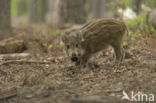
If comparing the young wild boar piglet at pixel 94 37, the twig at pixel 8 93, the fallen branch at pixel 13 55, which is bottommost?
the twig at pixel 8 93

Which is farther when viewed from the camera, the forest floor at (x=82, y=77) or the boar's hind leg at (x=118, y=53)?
the boar's hind leg at (x=118, y=53)

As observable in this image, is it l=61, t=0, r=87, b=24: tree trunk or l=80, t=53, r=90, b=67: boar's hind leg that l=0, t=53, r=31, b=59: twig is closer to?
l=80, t=53, r=90, b=67: boar's hind leg

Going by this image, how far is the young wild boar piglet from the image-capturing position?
5.22 metres

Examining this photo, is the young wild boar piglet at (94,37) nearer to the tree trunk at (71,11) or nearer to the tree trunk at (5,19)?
the tree trunk at (5,19)

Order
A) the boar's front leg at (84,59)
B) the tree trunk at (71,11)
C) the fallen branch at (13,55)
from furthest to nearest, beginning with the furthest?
the tree trunk at (71,11) → the fallen branch at (13,55) → the boar's front leg at (84,59)

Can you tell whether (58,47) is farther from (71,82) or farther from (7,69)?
(71,82)

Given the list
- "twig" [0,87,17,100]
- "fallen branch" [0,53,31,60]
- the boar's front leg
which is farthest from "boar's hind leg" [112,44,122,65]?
"fallen branch" [0,53,31,60]

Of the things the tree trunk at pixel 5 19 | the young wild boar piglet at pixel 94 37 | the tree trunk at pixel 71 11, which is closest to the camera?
the young wild boar piglet at pixel 94 37

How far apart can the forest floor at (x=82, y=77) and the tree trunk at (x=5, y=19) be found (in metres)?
2.93

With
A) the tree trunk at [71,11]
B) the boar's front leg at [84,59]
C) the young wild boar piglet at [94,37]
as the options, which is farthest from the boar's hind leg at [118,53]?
the tree trunk at [71,11]

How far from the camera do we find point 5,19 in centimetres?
901

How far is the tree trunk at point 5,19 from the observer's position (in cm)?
882

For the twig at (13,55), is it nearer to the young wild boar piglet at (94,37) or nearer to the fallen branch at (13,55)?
the fallen branch at (13,55)

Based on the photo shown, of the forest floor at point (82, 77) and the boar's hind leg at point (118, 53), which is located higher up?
the boar's hind leg at point (118, 53)
